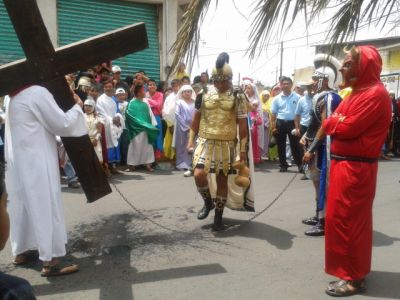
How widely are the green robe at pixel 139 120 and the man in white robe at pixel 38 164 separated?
17.8 ft

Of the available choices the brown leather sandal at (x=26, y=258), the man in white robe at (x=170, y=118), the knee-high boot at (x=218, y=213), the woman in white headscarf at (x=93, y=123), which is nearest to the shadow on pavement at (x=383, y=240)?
the knee-high boot at (x=218, y=213)

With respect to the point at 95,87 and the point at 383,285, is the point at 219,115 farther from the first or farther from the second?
the point at 95,87

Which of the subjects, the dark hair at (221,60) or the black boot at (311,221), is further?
the black boot at (311,221)

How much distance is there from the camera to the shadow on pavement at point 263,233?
15.7 feet

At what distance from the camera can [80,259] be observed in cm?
429

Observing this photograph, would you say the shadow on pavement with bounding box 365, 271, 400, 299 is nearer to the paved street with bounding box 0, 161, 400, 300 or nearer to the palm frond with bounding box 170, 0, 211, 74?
the paved street with bounding box 0, 161, 400, 300

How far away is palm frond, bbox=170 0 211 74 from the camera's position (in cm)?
271

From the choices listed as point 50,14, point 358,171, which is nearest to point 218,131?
point 358,171

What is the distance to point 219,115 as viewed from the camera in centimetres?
506

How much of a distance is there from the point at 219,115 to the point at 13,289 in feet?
11.9

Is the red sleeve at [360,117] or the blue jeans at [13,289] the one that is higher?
the red sleeve at [360,117]

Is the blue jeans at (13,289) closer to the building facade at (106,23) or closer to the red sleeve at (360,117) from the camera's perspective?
the red sleeve at (360,117)

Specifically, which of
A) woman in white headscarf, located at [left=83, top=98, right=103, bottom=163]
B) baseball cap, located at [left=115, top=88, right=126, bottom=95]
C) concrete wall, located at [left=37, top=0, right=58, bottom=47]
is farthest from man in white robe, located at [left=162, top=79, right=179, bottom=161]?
concrete wall, located at [left=37, top=0, right=58, bottom=47]

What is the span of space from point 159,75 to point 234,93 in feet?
27.5
